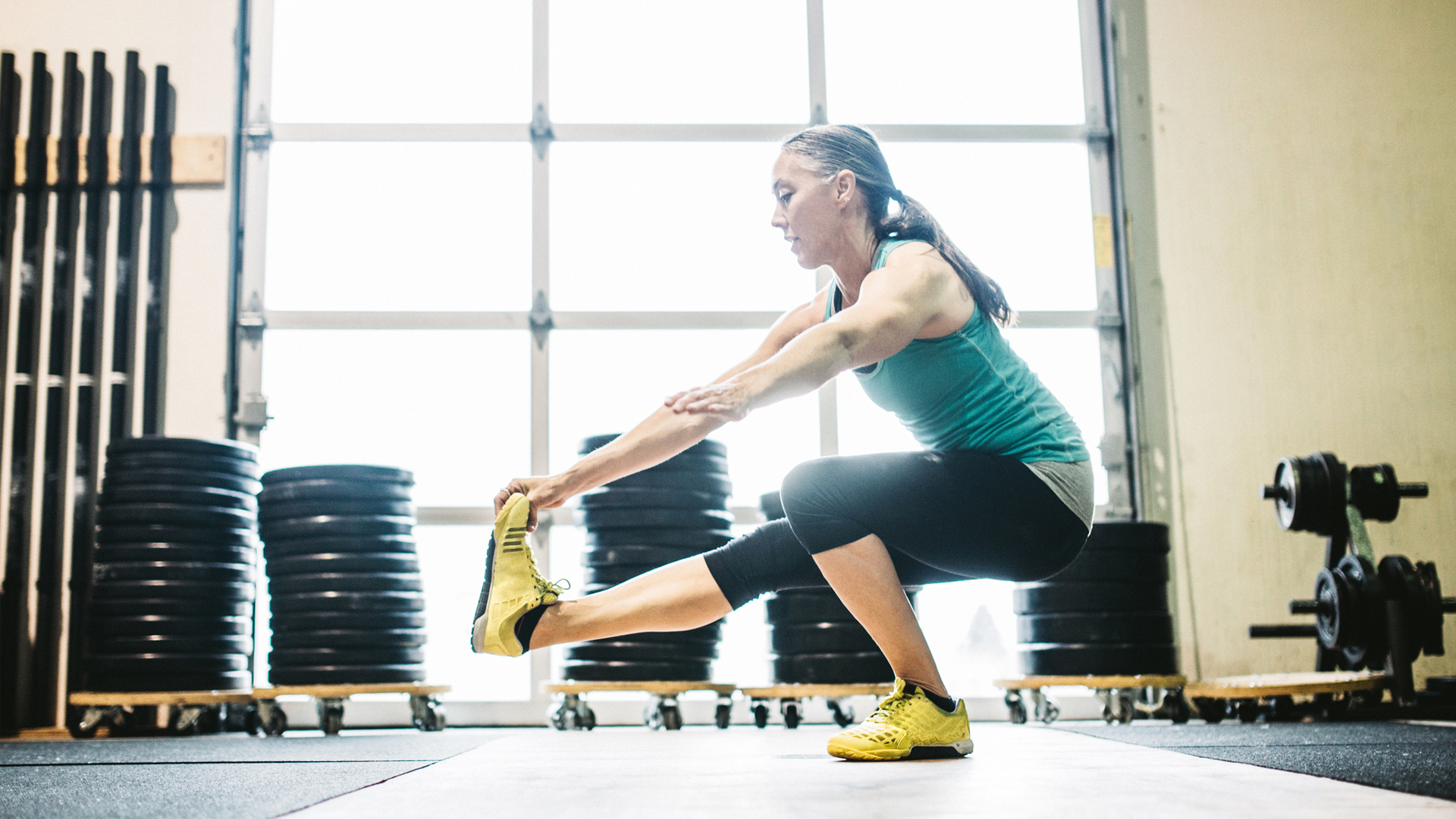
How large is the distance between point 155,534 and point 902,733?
3002mm

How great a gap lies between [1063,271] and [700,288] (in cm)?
159

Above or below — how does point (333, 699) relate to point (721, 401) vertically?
below

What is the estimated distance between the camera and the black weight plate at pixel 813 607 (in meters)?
4.01

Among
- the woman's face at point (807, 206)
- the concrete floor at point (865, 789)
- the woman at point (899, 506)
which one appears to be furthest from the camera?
the woman's face at point (807, 206)

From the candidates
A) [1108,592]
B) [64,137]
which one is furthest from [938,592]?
[64,137]

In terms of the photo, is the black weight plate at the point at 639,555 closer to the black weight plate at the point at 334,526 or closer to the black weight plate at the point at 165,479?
the black weight plate at the point at 334,526

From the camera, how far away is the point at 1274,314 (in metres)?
4.99

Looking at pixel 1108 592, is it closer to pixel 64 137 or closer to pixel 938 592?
pixel 938 592

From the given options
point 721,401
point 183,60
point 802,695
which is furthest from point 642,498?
point 183,60

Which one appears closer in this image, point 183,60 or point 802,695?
point 802,695

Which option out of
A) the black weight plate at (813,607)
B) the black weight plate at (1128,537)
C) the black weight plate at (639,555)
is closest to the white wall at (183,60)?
the black weight plate at (639,555)

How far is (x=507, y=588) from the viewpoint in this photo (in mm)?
2123

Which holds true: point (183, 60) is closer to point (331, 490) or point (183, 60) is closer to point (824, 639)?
point (331, 490)

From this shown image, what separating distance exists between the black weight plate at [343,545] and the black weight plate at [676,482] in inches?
A: 30.2
